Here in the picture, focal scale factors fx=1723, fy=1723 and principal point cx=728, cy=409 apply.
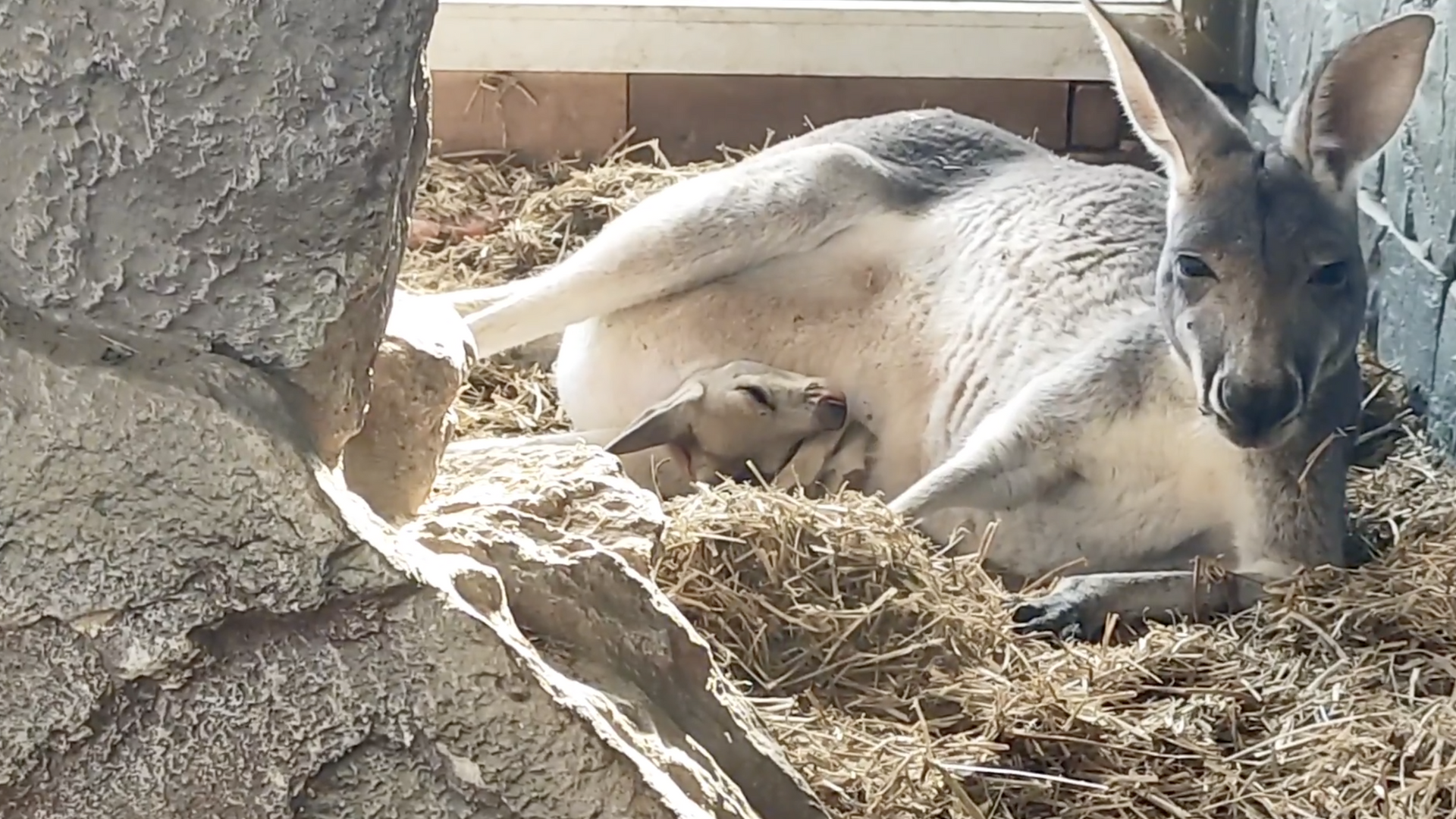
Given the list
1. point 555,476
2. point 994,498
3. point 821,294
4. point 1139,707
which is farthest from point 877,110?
point 555,476

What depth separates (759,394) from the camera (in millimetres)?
3498

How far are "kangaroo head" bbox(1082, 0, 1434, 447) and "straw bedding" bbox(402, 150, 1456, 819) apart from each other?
371mm

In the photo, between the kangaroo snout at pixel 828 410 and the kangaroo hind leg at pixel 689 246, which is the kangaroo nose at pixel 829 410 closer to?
the kangaroo snout at pixel 828 410

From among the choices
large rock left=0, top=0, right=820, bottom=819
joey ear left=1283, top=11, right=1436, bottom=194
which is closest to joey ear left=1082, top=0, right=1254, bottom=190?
joey ear left=1283, top=11, right=1436, bottom=194

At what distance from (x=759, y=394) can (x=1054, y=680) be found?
1.08m

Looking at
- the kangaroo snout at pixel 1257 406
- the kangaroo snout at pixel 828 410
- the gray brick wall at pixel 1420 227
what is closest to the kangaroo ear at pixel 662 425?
the kangaroo snout at pixel 828 410

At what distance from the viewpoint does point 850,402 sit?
147 inches

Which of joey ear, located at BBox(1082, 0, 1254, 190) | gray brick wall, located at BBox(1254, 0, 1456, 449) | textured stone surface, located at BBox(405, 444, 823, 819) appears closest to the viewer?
textured stone surface, located at BBox(405, 444, 823, 819)

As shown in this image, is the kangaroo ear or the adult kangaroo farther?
the kangaroo ear

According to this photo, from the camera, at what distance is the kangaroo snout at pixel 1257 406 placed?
9.29 feet

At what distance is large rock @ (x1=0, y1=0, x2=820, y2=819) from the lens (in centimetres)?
137

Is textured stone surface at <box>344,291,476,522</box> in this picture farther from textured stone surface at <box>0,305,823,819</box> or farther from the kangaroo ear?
the kangaroo ear

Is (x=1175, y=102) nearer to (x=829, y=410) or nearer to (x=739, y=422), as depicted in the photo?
(x=829, y=410)

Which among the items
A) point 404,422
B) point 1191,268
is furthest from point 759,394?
point 404,422
